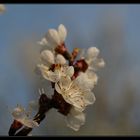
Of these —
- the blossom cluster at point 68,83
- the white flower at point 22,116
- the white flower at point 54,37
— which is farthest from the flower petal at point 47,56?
the white flower at point 22,116

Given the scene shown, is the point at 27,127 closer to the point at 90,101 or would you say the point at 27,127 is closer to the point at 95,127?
the point at 90,101

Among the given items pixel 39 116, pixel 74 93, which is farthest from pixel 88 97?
pixel 39 116

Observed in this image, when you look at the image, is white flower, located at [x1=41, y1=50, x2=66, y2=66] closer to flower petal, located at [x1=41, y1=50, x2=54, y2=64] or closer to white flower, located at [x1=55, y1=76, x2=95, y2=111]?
flower petal, located at [x1=41, y1=50, x2=54, y2=64]

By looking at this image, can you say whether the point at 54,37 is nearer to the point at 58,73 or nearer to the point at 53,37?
the point at 53,37

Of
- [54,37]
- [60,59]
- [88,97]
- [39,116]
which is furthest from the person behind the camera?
[54,37]

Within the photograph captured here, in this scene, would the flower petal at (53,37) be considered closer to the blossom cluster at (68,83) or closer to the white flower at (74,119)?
the blossom cluster at (68,83)

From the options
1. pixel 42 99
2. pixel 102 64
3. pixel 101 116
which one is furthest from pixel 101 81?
pixel 42 99

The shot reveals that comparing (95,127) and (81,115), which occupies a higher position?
(81,115)

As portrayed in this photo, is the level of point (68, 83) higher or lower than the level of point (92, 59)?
higher
